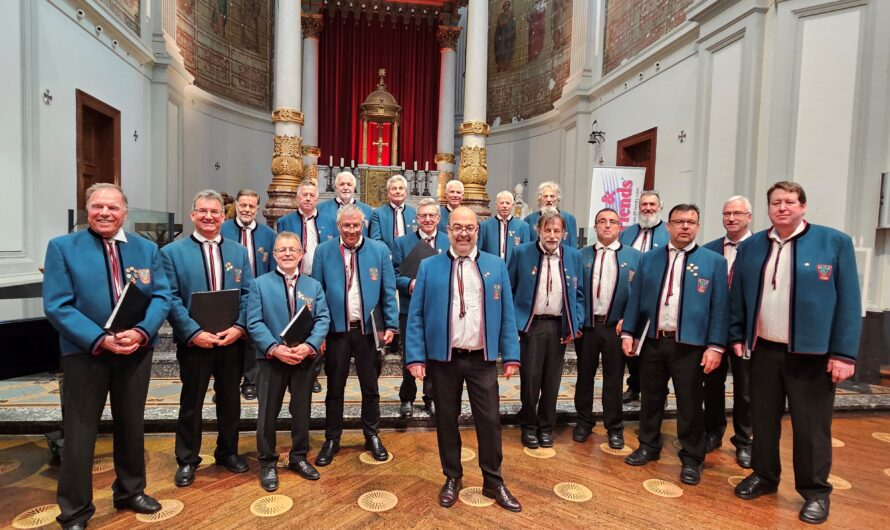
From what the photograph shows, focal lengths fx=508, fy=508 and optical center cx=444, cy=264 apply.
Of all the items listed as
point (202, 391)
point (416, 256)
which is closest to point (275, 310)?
point (202, 391)

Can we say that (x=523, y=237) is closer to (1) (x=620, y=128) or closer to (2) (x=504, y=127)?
(1) (x=620, y=128)

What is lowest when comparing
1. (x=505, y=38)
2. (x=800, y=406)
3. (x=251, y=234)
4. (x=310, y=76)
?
(x=800, y=406)

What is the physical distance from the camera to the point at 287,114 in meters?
8.16

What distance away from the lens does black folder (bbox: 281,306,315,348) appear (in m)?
2.69

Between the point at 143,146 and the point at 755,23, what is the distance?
8330mm

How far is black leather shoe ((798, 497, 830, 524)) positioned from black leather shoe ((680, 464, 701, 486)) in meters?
0.51

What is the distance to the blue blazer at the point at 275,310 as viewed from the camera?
107 inches

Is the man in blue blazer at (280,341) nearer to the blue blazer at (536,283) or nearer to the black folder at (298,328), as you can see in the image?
the black folder at (298,328)

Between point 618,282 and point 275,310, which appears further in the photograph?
point 618,282

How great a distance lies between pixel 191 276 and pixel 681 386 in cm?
290

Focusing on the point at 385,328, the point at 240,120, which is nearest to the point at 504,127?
the point at 240,120

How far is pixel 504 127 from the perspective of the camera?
12.1 metres

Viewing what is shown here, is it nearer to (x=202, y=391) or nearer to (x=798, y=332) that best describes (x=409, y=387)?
(x=202, y=391)

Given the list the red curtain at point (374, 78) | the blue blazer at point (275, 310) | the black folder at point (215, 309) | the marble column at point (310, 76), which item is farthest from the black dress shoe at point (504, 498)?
the red curtain at point (374, 78)
